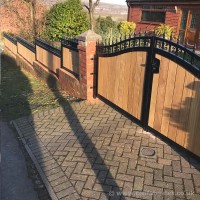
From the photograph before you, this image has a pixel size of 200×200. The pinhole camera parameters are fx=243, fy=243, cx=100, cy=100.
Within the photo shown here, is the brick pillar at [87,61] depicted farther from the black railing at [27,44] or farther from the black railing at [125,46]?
the black railing at [27,44]

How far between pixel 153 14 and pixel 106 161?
16642 millimetres

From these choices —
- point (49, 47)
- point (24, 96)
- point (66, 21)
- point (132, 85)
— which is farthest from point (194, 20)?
point (132, 85)

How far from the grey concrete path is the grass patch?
154 centimetres

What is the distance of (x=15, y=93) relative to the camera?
30.4 feet

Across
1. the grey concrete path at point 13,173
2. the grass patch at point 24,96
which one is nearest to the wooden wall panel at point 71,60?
the grass patch at point 24,96

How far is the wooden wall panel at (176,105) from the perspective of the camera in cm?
414

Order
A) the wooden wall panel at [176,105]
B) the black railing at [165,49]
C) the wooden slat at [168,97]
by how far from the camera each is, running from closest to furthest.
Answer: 1. the black railing at [165,49]
2. the wooden wall panel at [176,105]
3. the wooden slat at [168,97]

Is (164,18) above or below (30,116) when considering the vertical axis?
above

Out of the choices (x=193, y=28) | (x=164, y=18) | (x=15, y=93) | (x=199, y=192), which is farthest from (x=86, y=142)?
(x=164, y=18)

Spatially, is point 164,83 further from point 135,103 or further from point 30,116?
point 30,116

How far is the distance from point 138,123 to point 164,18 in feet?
47.2

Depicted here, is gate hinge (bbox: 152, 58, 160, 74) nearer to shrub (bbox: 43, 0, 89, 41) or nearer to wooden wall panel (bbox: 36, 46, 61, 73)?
wooden wall panel (bbox: 36, 46, 61, 73)

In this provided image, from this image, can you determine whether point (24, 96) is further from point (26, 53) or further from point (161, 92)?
point (161, 92)

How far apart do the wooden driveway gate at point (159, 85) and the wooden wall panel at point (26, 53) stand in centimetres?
677
